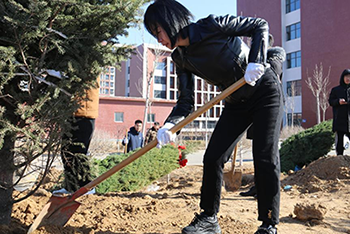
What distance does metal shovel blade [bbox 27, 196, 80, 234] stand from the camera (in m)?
2.47

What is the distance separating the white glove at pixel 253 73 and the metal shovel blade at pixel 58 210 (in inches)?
67.8

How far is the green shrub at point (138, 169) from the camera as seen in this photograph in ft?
15.3

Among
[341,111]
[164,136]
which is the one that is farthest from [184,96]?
[341,111]

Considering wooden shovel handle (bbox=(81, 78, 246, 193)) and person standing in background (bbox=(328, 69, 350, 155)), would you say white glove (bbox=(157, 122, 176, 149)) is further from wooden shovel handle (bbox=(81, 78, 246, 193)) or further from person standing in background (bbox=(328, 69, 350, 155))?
person standing in background (bbox=(328, 69, 350, 155))

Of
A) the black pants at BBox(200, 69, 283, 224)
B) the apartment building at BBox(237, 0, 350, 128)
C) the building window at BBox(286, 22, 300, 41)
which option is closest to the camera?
the black pants at BBox(200, 69, 283, 224)

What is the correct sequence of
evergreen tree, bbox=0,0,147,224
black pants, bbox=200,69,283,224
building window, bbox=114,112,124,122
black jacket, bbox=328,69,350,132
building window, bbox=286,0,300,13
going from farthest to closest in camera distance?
building window, bbox=286,0,300,13 → building window, bbox=114,112,124,122 → black jacket, bbox=328,69,350,132 → black pants, bbox=200,69,283,224 → evergreen tree, bbox=0,0,147,224

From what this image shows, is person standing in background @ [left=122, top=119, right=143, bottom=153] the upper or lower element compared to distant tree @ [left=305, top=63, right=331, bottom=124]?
lower

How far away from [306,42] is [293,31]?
2.76 meters

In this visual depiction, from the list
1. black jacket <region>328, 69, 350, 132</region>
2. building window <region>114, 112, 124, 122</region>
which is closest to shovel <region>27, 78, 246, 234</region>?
black jacket <region>328, 69, 350, 132</region>

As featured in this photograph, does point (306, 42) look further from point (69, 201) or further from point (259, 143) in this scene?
point (69, 201)

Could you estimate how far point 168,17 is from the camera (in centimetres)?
218

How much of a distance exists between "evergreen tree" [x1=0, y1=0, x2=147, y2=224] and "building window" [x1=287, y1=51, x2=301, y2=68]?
33580mm

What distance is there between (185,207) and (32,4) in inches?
95.0

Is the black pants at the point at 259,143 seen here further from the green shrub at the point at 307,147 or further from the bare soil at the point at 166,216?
the green shrub at the point at 307,147
